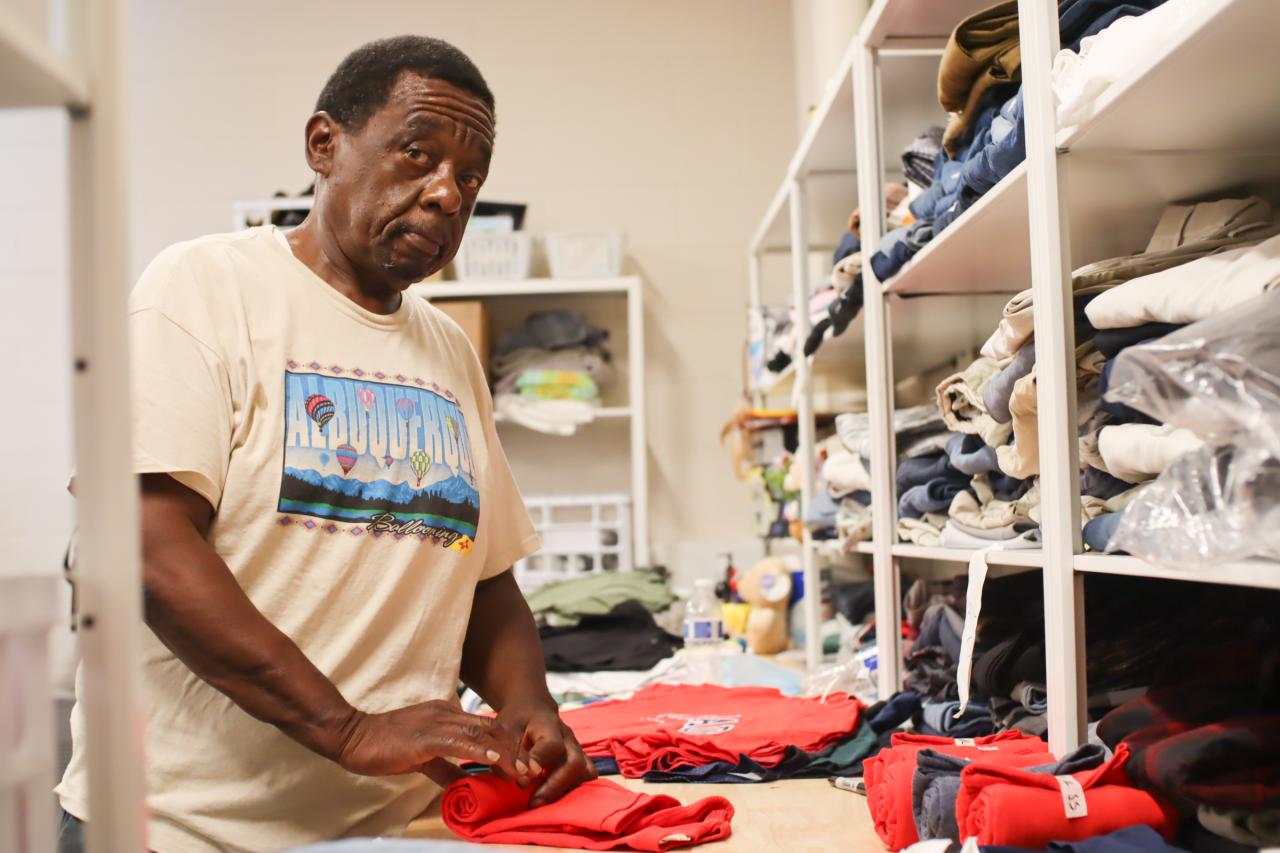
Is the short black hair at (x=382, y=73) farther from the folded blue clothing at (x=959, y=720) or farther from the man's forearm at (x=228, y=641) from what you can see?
the folded blue clothing at (x=959, y=720)

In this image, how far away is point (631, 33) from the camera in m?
4.29

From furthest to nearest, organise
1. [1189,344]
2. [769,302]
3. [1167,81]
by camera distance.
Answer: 1. [769,302]
2. [1167,81]
3. [1189,344]

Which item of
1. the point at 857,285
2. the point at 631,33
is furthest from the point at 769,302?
the point at 857,285

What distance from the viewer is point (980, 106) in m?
1.62

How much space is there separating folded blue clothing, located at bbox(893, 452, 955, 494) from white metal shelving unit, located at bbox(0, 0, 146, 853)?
147 centimetres

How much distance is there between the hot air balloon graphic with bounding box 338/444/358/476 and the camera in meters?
1.24

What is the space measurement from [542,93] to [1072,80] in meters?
3.35

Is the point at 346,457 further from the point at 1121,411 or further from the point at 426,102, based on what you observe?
the point at 1121,411

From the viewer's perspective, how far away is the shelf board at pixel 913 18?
1881 mm

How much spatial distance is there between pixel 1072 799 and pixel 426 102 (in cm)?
103

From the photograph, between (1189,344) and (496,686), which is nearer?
(1189,344)

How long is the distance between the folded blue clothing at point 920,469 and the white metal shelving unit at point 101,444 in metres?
1.47

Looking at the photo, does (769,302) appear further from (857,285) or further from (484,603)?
(484,603)

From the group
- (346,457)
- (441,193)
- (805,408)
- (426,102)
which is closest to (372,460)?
(346,457)
